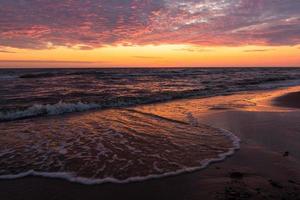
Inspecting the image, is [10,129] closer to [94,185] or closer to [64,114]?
[64,114]

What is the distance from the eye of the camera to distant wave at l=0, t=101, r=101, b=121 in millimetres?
9643

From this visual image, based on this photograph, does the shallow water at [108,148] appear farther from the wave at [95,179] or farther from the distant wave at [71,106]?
the distant wave at [71,106]

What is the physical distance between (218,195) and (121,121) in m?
5.66

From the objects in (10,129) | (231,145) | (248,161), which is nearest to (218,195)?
(248,161)

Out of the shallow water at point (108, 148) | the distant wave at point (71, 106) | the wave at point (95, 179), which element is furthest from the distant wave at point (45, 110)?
the wave at point (95, 179)

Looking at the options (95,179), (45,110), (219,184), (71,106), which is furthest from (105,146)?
(71,106)

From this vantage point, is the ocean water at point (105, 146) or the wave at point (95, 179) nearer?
the wave at point (95, 179)

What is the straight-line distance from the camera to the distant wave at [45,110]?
9.64m

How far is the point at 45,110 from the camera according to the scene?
35.1 feet

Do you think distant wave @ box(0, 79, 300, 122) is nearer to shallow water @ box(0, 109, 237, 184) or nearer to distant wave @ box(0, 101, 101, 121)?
distant wave @ box(0, 101, 101, 121)

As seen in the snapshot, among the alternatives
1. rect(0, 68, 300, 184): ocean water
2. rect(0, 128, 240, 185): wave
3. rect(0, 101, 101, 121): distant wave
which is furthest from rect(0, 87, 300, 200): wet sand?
rect(0, 101, 101, 121): distant wave

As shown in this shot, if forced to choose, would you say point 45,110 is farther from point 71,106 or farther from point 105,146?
point 105,146

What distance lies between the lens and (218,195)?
3617 mm

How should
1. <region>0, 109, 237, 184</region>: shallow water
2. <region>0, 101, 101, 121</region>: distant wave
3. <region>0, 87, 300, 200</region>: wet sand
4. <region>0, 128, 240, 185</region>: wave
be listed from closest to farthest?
<region>0, 87, 300, 200</region>: wet sand
<region>0, 128, 240, 185</region>: wave
<region>0, 109, 237, 184</region>: shallow water
<region>0, 101, 101, 121</region>: distant wave
